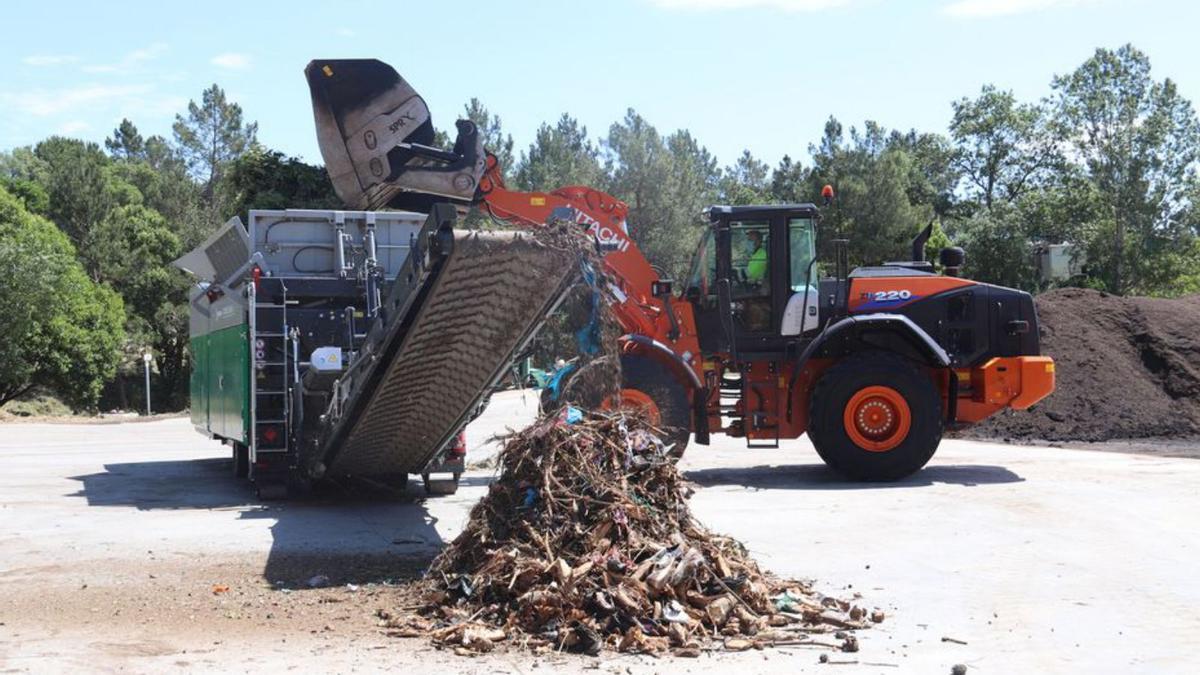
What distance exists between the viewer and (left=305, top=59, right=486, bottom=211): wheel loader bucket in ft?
39.0

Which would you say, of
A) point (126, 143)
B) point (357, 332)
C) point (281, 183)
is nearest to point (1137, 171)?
point (281, 183)

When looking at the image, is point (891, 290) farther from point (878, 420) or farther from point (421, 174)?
point (421, 174)

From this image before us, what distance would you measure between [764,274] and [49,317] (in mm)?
29129

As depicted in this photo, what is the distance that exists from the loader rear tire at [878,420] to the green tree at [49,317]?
2800cm

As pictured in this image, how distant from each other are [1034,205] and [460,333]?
38.6 meters

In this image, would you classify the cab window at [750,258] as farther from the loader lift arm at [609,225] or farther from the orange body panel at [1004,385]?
the orange body panel at [1004,385]

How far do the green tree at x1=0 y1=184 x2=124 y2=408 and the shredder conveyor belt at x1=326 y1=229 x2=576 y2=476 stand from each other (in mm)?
27753

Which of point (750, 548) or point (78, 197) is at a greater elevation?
A: point (78, 197)

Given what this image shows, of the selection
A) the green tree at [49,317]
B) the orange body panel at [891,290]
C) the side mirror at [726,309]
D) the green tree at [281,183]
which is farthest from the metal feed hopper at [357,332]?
the green tree at [49,317]

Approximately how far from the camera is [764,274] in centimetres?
1398

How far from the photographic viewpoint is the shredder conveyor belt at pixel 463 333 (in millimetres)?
7703

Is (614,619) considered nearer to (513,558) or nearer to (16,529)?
(513,558)

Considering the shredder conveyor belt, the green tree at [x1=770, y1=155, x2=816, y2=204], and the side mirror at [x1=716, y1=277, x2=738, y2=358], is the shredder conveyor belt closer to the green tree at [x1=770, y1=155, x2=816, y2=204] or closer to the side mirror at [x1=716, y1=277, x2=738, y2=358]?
the side mirror at [x1=716, y1=277, x2=738, y2=358]

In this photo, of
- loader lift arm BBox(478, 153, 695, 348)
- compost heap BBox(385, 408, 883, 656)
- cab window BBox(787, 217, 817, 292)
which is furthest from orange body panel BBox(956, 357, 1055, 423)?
compost heap BBox(385, 408, 883, 656)
